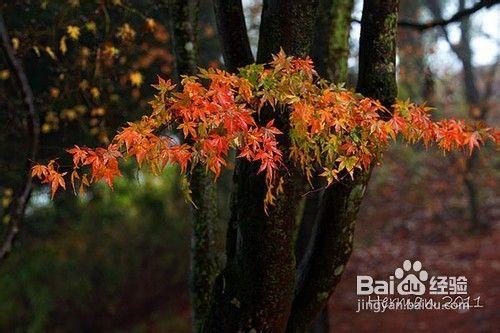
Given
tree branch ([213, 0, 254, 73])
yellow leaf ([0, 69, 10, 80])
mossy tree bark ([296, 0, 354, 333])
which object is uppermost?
yellow leaf ([0, 69, 10, 80])

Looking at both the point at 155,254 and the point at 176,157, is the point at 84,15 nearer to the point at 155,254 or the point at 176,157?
the point at 176,157

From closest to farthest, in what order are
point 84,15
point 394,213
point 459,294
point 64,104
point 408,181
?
point 84,15
point 64,104
point 459,294
point 394,213
point 408,181

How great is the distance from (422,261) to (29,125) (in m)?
9.34

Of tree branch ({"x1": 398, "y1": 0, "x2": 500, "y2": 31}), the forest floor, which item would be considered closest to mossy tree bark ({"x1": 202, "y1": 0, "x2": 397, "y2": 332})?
tree branch ({"x1": 398, "y1": 0, "x2": 500, "y2": 31})

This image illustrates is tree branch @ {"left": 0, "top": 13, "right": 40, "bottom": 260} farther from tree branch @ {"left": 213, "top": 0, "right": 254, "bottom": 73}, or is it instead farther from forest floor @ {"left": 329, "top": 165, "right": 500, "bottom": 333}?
forest floor @ {"left": 329, "top": 165, "right": 500, "bottom": 333}

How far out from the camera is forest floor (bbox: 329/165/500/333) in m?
8.55

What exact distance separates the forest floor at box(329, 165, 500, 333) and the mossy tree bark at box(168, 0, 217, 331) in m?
4.99

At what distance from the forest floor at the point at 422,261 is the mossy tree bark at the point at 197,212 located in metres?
4.99

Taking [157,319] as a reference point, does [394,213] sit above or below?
above

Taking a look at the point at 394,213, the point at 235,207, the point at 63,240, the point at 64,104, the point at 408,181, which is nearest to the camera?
the point at 235,207

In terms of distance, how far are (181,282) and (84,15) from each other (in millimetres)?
6628

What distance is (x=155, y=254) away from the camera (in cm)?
1086

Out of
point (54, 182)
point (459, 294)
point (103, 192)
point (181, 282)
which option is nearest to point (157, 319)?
point (181, 282)

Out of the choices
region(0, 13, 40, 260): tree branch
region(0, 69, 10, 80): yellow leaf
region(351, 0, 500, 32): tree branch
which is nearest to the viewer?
region(0, 13, 40, 260): tree branch
